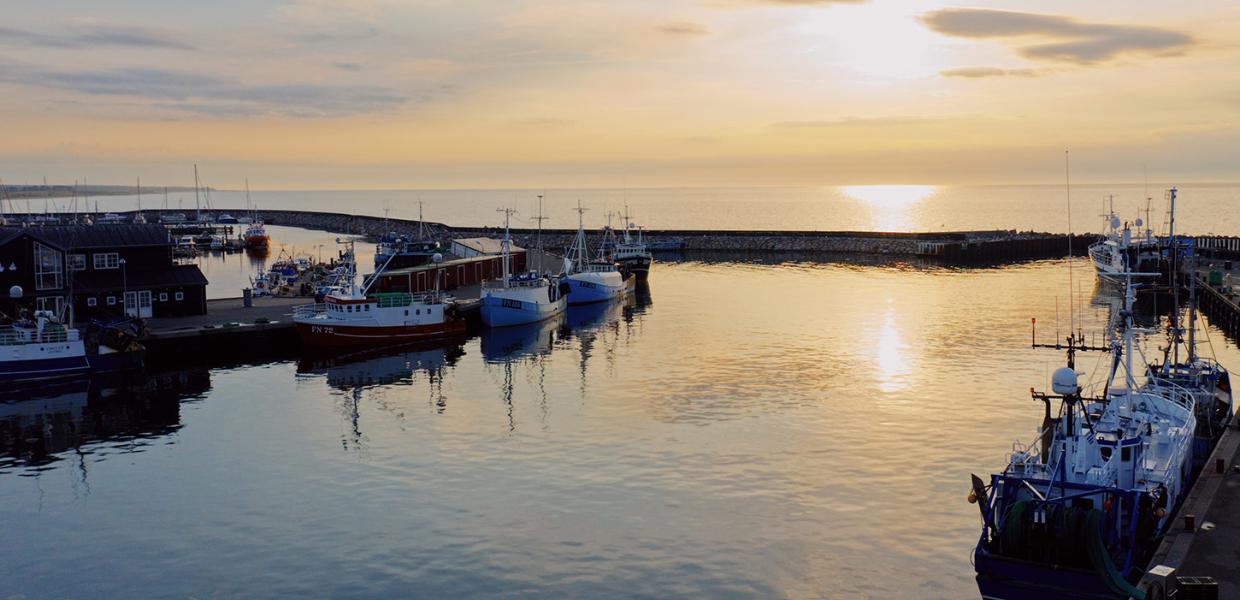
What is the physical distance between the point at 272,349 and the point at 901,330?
44621mm

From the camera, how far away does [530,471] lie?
126ft

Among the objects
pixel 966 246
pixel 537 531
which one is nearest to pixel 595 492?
pixel 537 531

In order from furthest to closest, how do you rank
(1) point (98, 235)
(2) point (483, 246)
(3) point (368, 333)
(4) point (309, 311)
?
1. (2) point (483, 246)
2. (3) point (368, 333)
3. (4) point (309, 311)
4. (1) point (98, 235)

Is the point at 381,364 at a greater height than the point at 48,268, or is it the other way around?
the point at 48,268

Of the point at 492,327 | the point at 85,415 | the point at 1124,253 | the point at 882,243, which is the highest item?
the point at 882,243

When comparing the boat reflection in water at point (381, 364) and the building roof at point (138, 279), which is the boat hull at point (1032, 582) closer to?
the boat reflection in water at point (381, 364)

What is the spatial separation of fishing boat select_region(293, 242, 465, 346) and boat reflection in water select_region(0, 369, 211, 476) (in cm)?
969

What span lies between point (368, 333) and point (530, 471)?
34892 mm

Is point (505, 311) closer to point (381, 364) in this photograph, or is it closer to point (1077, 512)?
point (381, 364)

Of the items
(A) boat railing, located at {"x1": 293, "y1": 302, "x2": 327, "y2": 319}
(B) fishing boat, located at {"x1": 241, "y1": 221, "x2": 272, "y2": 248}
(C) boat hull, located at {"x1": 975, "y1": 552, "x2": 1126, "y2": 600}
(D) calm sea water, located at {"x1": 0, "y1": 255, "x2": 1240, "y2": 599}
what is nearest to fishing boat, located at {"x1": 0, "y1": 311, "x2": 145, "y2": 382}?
(D) calm sea water, located at {"x1": 0, "y1": 255, "x2": 1240, "y2": 599}

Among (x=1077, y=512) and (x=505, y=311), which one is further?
(x=505, y=311)

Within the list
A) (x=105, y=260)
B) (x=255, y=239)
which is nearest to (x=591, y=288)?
(x=105, y=260)

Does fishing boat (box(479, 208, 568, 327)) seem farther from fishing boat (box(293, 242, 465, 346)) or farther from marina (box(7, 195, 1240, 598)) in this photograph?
fishing boat (box(293, 242, 465, 346))

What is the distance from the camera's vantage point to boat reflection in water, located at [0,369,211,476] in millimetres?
42531
